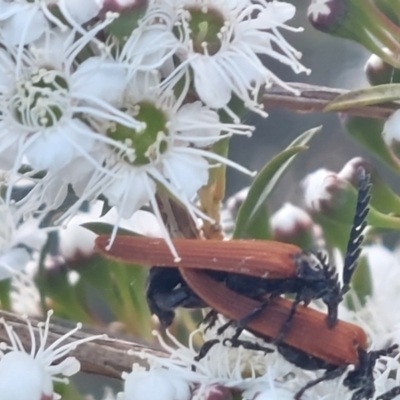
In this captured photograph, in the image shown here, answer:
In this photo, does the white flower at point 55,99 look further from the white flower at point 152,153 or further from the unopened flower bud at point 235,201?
the unopened flower bud at point 235,201

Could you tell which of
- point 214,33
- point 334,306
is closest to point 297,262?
point 334,306

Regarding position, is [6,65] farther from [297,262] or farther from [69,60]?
[297,262]

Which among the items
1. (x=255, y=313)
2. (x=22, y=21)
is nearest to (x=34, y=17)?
(x=22, y=21)

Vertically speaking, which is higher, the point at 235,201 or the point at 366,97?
the point at 366,97

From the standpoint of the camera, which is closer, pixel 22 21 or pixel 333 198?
pixel 22 21

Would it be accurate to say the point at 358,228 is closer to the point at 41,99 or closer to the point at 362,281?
the point at 362,281
